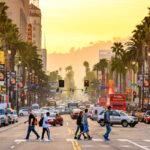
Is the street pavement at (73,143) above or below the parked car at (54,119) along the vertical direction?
below

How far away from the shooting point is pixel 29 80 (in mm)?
174500

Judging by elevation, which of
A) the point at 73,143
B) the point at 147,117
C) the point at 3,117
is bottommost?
the point at 73,143

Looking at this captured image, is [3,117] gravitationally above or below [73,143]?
above

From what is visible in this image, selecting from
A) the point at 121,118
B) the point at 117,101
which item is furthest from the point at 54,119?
the point at 117,101

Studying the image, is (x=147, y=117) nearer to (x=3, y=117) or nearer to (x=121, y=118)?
(x=121, y=118)

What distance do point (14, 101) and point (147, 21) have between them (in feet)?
124

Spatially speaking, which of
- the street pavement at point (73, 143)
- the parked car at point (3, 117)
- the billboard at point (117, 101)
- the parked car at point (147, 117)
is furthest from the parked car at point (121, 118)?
the billboard at point (117, 101)

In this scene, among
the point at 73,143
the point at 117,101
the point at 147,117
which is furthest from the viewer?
the point at 117,101

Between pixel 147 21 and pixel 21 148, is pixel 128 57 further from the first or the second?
pixel 21 148

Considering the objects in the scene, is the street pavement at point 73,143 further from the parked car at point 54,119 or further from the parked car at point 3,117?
the parked car at point 54,119

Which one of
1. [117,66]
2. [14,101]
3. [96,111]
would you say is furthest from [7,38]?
[117,66]

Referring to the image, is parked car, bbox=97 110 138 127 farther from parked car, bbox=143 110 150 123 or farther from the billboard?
the billboard

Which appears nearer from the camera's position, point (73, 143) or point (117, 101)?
point (73, 143)

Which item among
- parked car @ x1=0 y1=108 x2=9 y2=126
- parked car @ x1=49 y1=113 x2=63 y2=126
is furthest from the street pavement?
parked car @ x1=49 y1=113 x2=63 y2=126
